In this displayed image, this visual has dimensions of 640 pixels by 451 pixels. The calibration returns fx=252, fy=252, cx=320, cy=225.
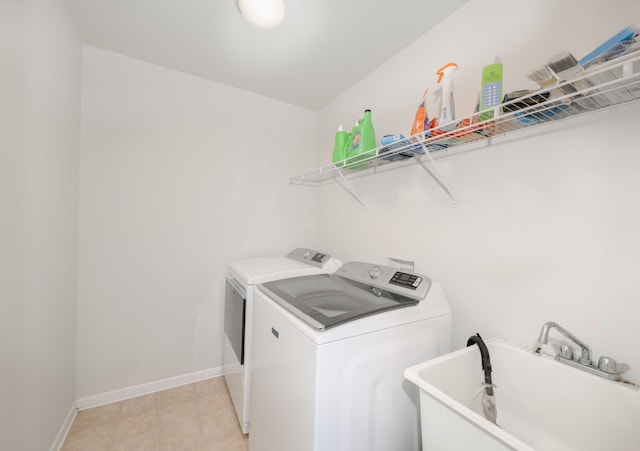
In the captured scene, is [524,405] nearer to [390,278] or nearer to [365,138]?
[390,278]

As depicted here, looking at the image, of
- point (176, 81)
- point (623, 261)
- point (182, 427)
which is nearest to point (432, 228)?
point (623, 261)

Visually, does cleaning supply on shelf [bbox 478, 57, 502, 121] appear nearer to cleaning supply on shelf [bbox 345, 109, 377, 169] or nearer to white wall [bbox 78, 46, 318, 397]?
cleaning supply on shelf [bbox 345, 109, 377, 169]

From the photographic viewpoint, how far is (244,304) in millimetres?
1846

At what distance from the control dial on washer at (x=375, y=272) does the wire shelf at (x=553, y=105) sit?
66 centimetres

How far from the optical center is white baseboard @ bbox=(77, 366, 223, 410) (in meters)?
2.10

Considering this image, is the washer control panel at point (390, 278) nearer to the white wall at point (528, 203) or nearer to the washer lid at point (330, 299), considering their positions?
the washer lid at point (330, 299)

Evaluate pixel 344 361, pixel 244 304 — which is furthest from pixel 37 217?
pixel 344 361

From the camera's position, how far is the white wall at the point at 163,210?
2.09m

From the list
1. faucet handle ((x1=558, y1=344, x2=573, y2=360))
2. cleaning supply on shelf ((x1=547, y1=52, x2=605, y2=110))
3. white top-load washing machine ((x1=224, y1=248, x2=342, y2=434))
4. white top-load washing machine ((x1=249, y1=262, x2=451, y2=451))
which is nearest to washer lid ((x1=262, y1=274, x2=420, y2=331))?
white top-load washing machine ((x1=249, y1=262, x2=451, y2=451))

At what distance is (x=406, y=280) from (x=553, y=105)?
105 centimetres

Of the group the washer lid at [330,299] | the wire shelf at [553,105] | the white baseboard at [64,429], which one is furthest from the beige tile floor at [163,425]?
the wire shelf at [553,105]

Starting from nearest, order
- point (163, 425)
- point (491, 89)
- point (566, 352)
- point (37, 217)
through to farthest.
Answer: point (566, 352) → point (491, 89) → point (37, 217) → point (163, 425)

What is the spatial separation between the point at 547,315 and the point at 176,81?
3.22 metres

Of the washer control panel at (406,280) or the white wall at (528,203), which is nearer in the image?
the white wall at (528,203)
